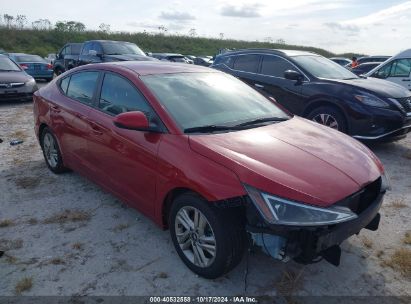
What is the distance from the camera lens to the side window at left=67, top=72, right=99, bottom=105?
13.7 ft

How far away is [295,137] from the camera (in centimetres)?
326

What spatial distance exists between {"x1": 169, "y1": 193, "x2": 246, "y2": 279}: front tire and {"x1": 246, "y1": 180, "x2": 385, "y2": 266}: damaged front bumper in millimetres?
171

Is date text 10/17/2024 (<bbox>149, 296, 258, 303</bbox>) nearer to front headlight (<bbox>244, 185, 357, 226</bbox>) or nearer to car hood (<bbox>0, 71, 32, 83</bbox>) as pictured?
front headlight (<bbox>244, 185, 357, 226</bbox>)

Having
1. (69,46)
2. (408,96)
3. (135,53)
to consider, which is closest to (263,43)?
(69,46)

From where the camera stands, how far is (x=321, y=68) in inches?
282

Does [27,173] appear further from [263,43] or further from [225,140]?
[263,43]

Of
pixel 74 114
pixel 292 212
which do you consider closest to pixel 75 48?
pixel 74 114

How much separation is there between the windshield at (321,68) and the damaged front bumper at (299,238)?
15.7 feet

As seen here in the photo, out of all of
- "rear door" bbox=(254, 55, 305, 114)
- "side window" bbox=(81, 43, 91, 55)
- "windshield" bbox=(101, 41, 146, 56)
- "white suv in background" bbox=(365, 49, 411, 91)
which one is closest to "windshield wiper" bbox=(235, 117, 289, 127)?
"rear door" bbox=(254, 55, 305, 114)

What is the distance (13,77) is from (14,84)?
24 centimetres

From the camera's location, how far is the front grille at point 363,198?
2.61 metres

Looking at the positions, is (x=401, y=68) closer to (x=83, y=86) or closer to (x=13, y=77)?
(x=83, y=86)

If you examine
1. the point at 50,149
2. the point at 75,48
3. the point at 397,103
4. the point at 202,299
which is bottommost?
the point at 202,299

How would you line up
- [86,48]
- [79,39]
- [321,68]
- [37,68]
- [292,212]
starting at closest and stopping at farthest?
1. [292,212]
2. [321,68]
3. [86,48]
4. [37,68]
5. [79,39]
